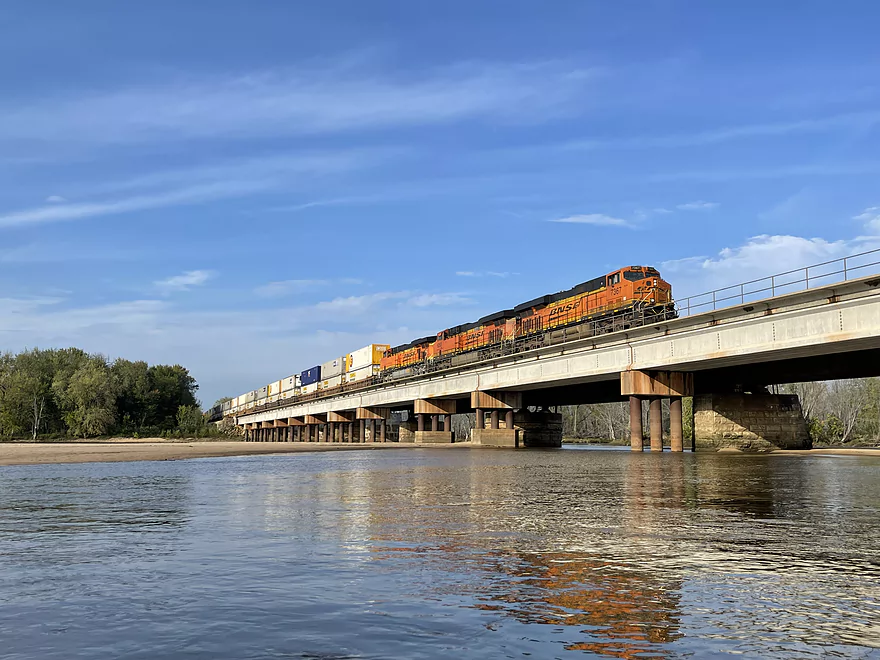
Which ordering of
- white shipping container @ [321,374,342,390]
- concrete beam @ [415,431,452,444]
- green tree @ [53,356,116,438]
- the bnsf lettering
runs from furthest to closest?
1. green tree @ [53,356,116,438]
2. white shipping container @ [321,374,342,390]
3. concrete beam @ [415,431,452,444]
4. the bnsf lettering

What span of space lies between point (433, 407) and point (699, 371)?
31150 millimetres

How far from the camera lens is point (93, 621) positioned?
530cm

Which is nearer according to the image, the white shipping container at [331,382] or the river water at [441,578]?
the river water at [441,578]

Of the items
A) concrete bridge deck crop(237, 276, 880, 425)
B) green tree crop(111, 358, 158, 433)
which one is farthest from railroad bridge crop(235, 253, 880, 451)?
green tree crop(111, 358, 158, 433)

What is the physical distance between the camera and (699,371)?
139ft

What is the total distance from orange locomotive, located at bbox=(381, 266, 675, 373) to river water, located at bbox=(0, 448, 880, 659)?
1164 inches

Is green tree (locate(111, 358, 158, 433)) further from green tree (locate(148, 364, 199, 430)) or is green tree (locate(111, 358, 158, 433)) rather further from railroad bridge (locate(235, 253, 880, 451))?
railroad bridge (locate(235, 253, 880, 451))

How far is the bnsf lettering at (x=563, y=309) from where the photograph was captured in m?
49.8

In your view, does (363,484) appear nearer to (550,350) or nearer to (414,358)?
(550,350)

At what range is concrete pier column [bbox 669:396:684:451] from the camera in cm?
4050

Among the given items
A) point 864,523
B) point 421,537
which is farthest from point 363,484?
point 864,523

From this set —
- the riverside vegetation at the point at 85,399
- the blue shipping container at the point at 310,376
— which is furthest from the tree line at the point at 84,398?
the blue shipping container at the point at 310,376

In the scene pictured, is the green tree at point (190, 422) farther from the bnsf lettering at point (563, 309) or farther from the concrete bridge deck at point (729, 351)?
the bnsf lettering at point (563, 309)

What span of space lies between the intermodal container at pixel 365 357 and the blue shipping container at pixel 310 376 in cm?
1177
